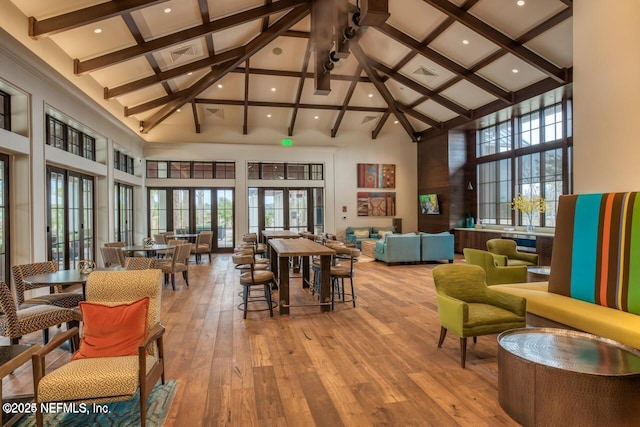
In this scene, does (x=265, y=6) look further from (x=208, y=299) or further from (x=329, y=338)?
(x=329, y=338)

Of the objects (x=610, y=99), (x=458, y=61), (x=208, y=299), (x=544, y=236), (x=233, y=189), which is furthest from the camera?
(x=233, y=189)

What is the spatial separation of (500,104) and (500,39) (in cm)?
257

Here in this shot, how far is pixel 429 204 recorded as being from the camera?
509 inches

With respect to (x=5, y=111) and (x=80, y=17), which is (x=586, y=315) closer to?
(x=80, y=17)

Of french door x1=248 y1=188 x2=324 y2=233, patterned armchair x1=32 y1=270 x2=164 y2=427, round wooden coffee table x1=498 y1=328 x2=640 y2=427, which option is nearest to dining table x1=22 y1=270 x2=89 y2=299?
patterned armchair x1=32 y1=270 x2=164 y2=427

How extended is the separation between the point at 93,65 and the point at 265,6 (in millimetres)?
3395

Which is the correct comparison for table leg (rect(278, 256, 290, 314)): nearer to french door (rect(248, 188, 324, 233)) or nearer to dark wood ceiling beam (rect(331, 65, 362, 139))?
dark wood ceiling beam (rect(331, 65, 362, 139))

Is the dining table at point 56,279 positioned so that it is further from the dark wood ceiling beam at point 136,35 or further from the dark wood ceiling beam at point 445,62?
the dark wood ceiling beam at point 445,62

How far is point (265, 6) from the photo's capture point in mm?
7254

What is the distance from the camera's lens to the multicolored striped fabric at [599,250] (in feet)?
10.9

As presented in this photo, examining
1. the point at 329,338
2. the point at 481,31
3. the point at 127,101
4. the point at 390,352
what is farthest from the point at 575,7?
the point at 127,101

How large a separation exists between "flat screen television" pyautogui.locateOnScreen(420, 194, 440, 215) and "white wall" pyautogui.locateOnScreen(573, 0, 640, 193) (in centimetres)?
830

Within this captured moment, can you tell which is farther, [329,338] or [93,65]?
[93,65]

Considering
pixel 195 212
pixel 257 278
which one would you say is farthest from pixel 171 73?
pixel 257 278
